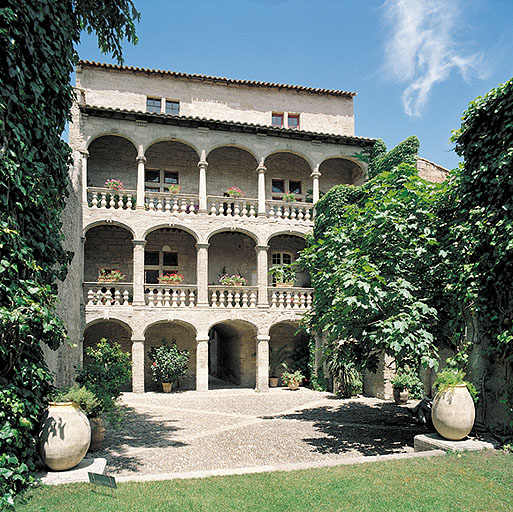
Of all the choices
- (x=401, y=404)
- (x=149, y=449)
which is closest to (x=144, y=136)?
(x=149, y=449)

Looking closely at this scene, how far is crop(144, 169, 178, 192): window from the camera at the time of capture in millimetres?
20031

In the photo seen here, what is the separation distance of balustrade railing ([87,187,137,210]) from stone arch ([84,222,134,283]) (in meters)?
1.22

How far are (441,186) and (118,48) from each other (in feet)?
26.8

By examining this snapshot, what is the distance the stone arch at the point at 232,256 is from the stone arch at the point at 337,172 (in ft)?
16.6

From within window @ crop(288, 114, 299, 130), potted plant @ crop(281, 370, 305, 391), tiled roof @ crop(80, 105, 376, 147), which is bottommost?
potted plant @ crop(281, 370, 305, 391)

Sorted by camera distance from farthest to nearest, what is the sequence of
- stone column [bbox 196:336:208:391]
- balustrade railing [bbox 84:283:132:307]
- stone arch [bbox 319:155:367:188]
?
stone arch [bbox 319:155:367:188]
stone column [bbox 196:336:208:391]
balustrade railing [bbox 84:283:132:307]

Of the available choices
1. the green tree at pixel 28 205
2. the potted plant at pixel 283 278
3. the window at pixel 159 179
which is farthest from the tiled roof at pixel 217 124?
the green tree at pixel 28 205

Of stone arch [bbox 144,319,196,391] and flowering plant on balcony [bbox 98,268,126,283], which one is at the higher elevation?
flowering plant on balcony [bbox 98,268,126,283]

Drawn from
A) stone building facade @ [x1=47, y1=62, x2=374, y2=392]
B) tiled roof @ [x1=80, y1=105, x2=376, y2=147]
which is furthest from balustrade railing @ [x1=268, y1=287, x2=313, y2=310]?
tiled roof @ [x1=80, y1=105, x2=376, y2=147]

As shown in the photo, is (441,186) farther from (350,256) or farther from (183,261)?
(183,261)

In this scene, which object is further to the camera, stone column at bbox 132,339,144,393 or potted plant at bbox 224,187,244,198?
potted plant at bbox 224,187,244,198

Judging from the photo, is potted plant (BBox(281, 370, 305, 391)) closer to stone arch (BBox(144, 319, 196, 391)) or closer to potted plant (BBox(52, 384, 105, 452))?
stone arch (BBox(144, 319, 196, 391))

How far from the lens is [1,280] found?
556 centimetres

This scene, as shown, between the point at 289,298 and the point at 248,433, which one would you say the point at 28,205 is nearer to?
the point at 248,433
